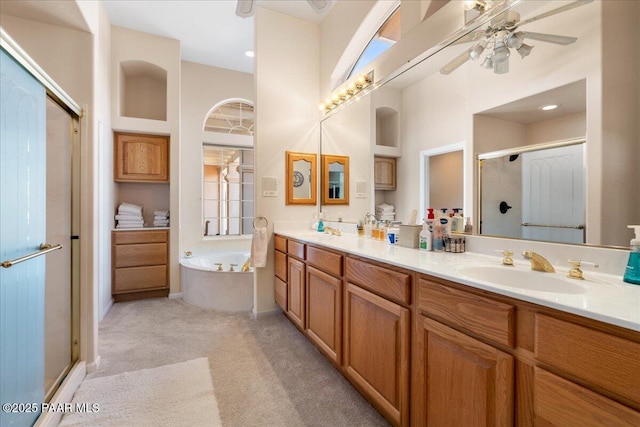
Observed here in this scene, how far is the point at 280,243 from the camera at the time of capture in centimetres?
288

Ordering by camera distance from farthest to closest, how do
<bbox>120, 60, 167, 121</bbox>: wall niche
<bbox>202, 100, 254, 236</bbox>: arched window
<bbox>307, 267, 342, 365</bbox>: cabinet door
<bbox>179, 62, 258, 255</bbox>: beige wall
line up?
<bbox>202, 100, 254, 236</bbox>: arched window, <bbox>179, 62, 258, 255</bbox>: beige wall, <bbox>120, 60, 167, 121</bbox>: wall niche, <bbox>307, 267, 342, 365</bbox>: cabinet door

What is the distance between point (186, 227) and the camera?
4.19 metres

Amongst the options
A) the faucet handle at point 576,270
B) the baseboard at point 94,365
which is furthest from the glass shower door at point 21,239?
the faucet handle at point 576,270

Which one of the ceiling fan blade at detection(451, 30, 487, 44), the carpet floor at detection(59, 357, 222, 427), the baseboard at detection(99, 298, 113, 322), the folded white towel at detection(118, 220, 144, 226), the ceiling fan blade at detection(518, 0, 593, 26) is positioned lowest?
the carpet floor at detection(59, 357, 222, 427)

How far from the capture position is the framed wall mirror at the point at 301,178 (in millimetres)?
3154

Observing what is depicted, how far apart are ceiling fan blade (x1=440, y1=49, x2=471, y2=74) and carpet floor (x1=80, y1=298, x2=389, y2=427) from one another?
2019 mm

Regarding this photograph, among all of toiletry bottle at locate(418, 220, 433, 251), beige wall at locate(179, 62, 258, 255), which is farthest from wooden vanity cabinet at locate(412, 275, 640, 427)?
beige wall at locate(179, 62, 258, 255)

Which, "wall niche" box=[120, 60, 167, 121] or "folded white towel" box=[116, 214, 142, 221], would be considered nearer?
"folded white towel" box=[116, 214, 142, 221]

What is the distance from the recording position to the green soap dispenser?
3.19 feet

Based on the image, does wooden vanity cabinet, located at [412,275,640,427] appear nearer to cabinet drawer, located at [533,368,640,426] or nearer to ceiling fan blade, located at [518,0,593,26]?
cabinet drawer, located at [533,368,640,426]

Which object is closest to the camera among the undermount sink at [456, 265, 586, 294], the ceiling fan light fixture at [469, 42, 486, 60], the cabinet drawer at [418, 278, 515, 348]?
the cabinet drawer at [418, 278, 515, 348]

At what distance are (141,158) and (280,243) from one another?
2225 mm

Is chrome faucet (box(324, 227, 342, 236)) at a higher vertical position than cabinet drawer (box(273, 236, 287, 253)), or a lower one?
higher

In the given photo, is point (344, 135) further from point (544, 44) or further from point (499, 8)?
point (544, 44)
